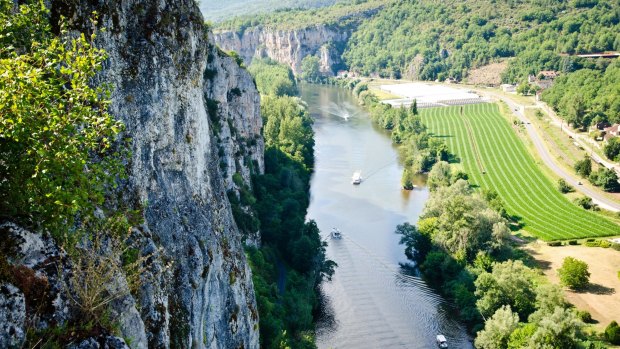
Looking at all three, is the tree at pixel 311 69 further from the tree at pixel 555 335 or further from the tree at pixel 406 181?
the tree at pixel 555 335

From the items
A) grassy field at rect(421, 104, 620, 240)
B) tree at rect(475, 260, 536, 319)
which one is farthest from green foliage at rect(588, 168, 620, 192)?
tree at rect(475, 260, 536, 319)

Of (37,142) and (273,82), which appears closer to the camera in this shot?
(37,142)

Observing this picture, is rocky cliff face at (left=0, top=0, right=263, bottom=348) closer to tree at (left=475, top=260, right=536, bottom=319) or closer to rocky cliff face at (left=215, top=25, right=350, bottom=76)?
tree at (left=475, top=260, right=536, bottom=319)

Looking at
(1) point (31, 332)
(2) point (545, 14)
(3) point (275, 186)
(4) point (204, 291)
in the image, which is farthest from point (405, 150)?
(2) point (545, 14)

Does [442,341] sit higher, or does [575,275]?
[575,275]

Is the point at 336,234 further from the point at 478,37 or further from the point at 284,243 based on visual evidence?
the point at 478,37

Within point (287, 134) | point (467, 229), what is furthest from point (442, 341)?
point (287, 134)

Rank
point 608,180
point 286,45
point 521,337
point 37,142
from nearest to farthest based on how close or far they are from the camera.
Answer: point 37,142, point 521,337, point 608,180, point 286,45

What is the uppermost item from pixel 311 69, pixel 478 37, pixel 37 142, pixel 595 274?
pixel 478 37
